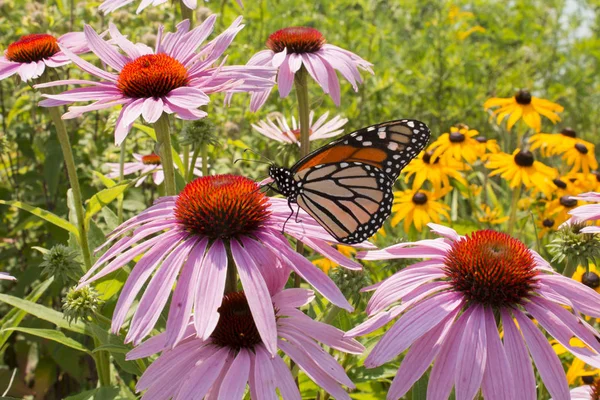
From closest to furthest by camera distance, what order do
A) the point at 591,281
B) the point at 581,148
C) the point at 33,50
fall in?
the point at 33,50 < the point at 591,281 < the point at 581,148

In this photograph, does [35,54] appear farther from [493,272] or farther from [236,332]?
[493,272]

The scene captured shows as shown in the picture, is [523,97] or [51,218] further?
[523,97]

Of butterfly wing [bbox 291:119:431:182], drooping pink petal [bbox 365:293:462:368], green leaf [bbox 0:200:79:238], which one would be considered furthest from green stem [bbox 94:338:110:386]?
drooping pink petal [bbox 365:293:462:368]

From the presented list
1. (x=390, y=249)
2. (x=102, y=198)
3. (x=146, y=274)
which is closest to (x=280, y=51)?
(x=102, y=198)

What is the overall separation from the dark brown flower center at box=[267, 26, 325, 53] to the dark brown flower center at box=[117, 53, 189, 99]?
474 millimetres

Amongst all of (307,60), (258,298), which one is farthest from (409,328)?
(307,60)

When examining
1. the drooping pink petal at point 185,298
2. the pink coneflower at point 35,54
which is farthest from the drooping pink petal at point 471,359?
the pink coneflower at point 35,54

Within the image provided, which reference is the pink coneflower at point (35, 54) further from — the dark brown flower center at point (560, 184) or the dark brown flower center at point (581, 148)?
the dark brown flower center at point (581, 148)

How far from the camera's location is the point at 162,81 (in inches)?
53.6

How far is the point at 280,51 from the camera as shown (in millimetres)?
1838

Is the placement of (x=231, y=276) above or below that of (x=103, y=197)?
below

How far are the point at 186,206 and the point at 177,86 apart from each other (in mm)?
325

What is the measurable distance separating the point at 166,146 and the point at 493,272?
75cm

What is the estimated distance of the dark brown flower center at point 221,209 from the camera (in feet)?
3.87
